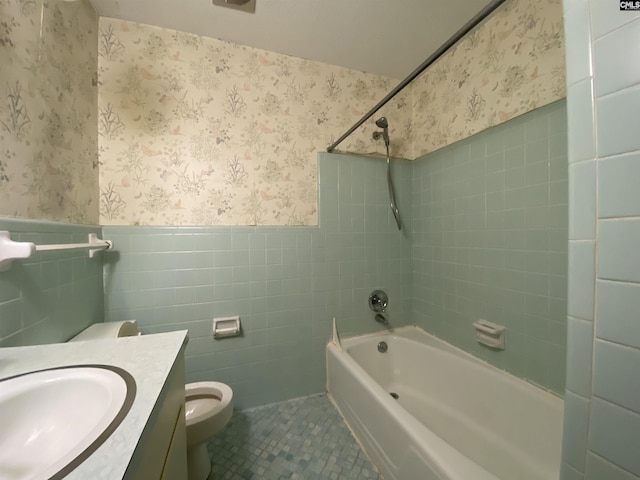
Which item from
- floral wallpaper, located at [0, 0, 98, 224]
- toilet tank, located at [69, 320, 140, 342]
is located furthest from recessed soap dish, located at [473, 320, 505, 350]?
floral wallpaper, located at [0, 0, 98, 224]

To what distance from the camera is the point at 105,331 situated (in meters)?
0.98

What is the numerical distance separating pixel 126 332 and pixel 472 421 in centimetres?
179

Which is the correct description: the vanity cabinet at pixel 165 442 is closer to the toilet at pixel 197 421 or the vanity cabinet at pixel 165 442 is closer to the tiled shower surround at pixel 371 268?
the toilet at pixel 197 421

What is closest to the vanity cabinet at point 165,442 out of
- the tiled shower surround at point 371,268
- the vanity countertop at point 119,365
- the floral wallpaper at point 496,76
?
the vanity countertop at point 119,365

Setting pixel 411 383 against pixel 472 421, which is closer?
pixel 472 421

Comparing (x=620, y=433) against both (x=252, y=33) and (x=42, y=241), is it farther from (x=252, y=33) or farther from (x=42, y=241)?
(x=252, y=33)

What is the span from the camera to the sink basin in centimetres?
40

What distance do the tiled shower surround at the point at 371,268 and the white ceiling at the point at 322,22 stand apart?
Answer: 657 mm

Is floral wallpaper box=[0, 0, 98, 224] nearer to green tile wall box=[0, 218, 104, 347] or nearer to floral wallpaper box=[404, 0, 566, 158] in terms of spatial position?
green tile wall box=[0, 218, 104, 347]

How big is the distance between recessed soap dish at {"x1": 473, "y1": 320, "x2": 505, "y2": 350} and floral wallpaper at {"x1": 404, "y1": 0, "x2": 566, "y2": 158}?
1086 millimetres

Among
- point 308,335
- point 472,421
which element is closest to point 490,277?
point 472,421

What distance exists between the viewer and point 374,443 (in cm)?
104

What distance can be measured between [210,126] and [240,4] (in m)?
0.59

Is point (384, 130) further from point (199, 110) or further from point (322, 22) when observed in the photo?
point (199, 110)
